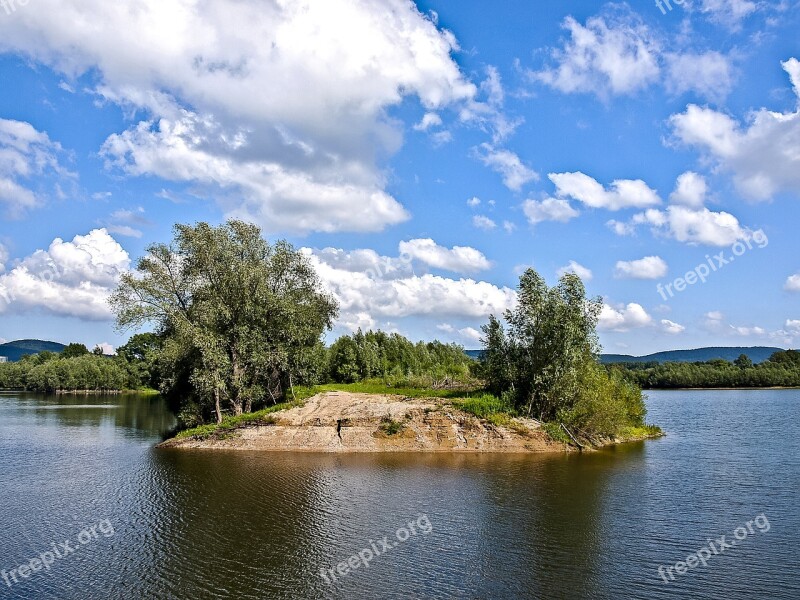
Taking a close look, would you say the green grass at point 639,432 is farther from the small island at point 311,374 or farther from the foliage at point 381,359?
the foliage at point 381,359

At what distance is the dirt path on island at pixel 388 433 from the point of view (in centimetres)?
4694

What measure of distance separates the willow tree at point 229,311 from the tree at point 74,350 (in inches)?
5952

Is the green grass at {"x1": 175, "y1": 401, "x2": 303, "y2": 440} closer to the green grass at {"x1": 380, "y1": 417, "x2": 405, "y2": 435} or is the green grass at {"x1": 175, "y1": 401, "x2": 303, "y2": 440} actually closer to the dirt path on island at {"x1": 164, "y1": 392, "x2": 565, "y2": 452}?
the dirt path on island at {"x1": 164, "y1": 392, "x2": 565, "y2": 452}

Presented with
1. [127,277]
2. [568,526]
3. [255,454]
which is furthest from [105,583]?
[127,277]

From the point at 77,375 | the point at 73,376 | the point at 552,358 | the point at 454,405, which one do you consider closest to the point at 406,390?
the point at 454,405

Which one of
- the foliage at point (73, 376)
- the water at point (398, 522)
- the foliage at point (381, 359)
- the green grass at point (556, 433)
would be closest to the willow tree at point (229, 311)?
the water at point (398, 522)

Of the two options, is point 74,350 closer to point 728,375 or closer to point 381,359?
point 381,359

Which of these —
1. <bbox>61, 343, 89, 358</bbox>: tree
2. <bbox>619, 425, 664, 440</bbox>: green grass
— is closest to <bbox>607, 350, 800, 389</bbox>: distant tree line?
<bbox>619, 425, 664, 440</bbox>: green grass

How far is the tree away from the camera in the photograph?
603ft

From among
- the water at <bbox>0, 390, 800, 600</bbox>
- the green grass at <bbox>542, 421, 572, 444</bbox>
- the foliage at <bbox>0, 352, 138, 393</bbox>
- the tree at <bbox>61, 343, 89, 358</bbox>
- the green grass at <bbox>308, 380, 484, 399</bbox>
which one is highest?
the tree at <bbox>61, 343, 89, 358</bbox>

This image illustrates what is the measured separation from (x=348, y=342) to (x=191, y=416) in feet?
104

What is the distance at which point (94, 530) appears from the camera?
82.4 feet

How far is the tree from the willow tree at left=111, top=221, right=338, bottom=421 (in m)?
151

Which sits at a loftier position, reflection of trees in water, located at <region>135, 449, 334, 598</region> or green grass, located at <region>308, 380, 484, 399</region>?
green grass, located at <region>308, 380, 484, 399</region>
